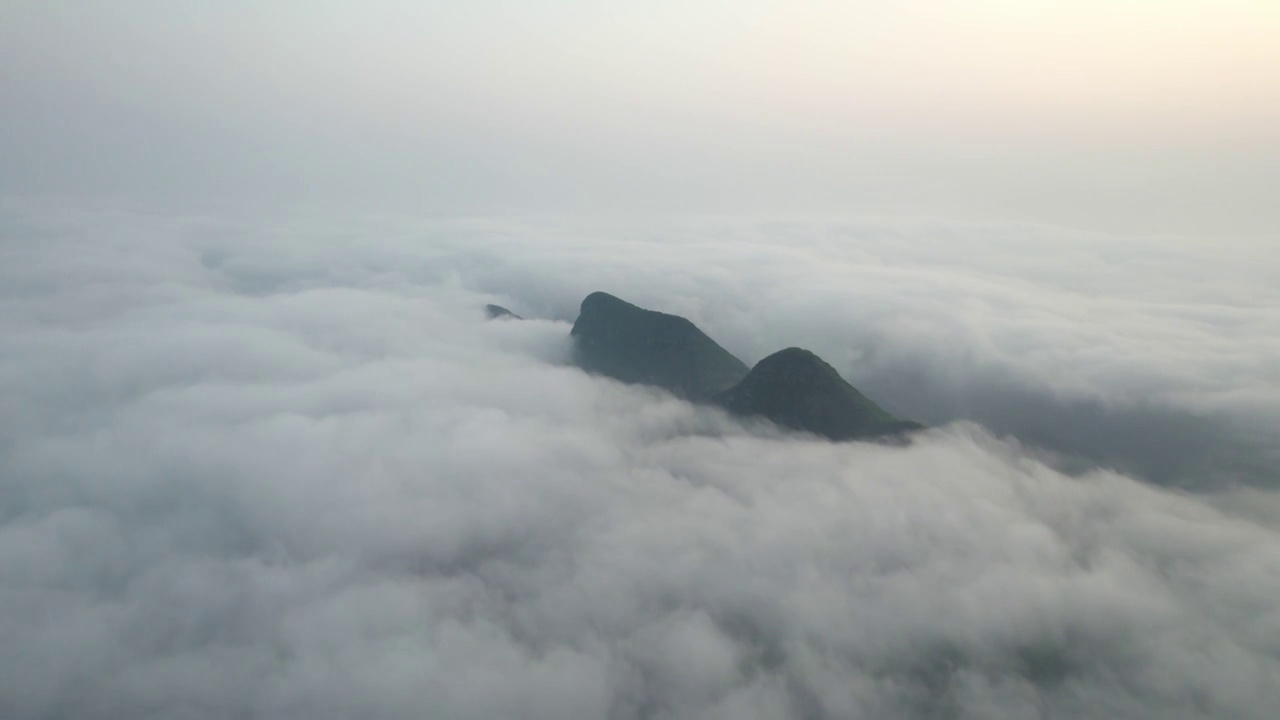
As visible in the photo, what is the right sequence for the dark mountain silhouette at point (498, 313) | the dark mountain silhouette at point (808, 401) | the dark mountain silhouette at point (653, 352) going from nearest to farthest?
the dark mountain silhouette at point (808, 401) < the dark mountain silhouette at point (653, 352) < the dark mountain silhouette at point (498, 313)

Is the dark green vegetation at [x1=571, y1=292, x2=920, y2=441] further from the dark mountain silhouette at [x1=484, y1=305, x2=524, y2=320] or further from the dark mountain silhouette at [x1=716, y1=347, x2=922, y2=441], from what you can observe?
the dark mountain silhouette at [x1=484, y1=305, x2=524, y2=320]

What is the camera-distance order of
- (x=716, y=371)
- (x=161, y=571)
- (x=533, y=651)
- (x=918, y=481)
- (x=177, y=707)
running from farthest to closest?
(x=716, y=371) < (x=918, y=481) < (x=161, y=571) < (x=533, y=651) < (x=177, y=707)

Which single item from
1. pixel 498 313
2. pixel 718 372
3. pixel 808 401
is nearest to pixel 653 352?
pixel 718 372

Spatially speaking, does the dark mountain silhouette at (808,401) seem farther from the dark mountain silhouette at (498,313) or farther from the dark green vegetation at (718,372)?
the dark mountain silhouette at (498,313)

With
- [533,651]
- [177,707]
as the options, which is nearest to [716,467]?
[533,651]

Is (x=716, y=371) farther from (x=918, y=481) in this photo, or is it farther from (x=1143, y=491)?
(x=1143, y=491)

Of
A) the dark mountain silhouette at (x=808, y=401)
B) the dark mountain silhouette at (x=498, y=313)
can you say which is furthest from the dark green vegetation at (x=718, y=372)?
the dark mountain silhouette at (x=498, y=313)
